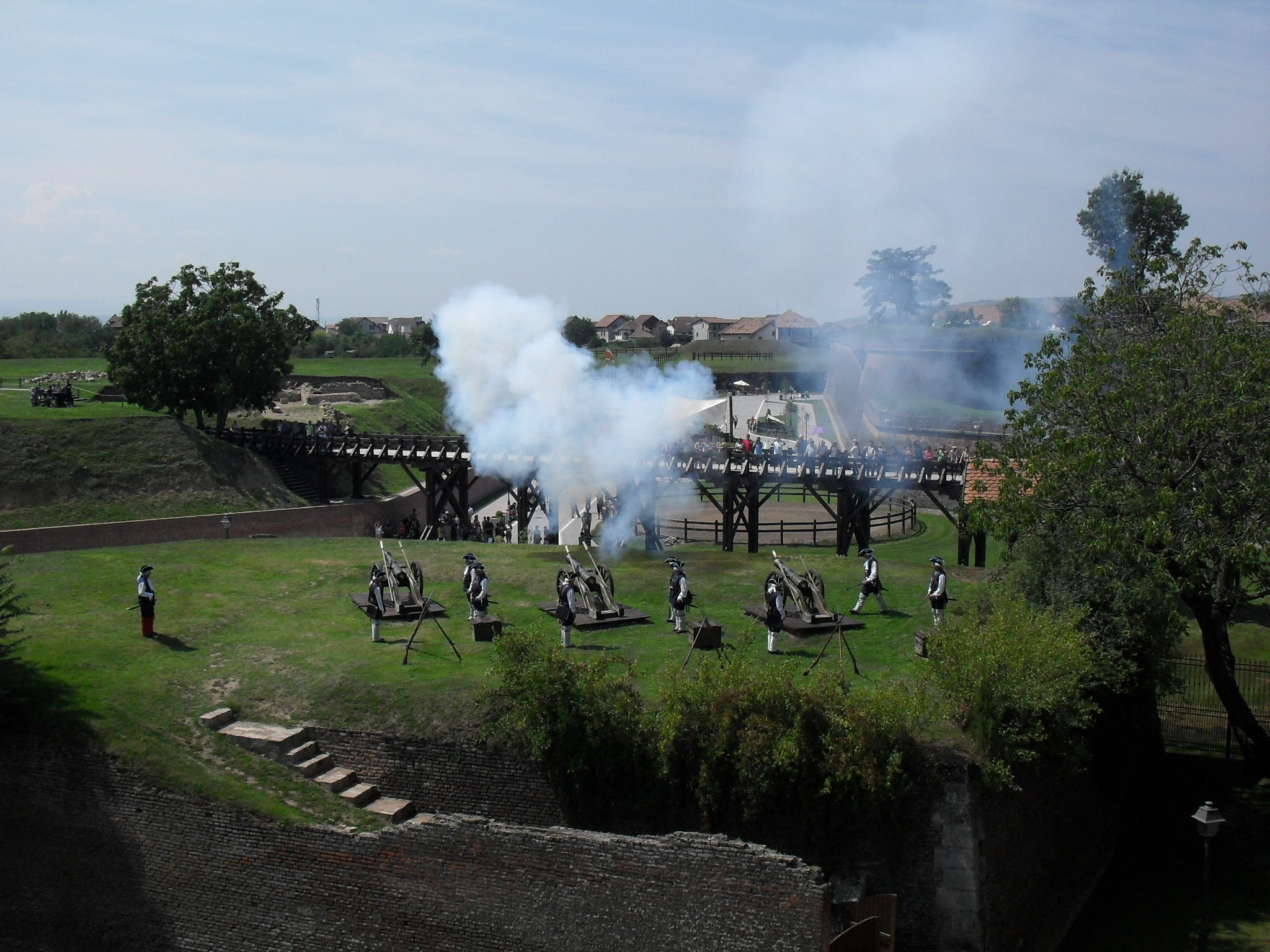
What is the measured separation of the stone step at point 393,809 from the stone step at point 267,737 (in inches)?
62.5

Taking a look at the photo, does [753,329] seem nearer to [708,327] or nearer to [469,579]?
[708,327]

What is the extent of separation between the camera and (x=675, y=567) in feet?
72.1

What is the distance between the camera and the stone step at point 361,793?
56.2ft

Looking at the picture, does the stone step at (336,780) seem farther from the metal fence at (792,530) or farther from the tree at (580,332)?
the tree at (580,332)

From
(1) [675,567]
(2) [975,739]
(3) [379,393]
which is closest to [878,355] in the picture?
(3) [379,393]

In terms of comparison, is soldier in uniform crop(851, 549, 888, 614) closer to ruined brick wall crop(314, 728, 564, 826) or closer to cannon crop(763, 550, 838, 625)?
cannon crop(763, 550, 838, 625)

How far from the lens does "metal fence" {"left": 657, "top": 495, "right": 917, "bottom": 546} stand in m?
36.5

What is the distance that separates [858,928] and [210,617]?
1341 cm

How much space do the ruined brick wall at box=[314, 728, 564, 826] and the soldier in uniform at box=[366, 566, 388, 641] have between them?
389cm

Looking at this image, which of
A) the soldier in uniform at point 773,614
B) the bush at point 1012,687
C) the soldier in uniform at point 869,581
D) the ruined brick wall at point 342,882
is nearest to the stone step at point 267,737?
the ruined brick wall at point 342,882

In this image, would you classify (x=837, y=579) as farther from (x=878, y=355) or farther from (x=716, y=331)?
(x=716, y=331)

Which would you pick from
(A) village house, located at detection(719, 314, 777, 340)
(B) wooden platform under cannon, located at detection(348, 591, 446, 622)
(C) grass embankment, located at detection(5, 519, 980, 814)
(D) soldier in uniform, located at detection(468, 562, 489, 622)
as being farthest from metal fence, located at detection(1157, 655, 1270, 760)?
(A) village house, located at detection(719, 314, 777, 340)

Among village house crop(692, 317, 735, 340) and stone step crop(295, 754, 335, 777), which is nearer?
stone step crop(295, 754, 335, 777)

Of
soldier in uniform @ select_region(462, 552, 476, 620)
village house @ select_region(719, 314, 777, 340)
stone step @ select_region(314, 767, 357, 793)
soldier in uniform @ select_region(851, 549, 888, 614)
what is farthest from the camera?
village house @ select_region(719, 314, 777, 340)
